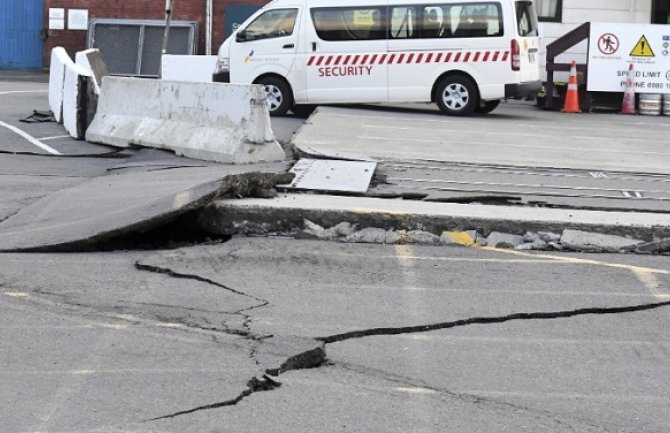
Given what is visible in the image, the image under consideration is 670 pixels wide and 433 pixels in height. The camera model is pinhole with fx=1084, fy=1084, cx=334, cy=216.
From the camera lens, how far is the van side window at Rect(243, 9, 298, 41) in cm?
1939

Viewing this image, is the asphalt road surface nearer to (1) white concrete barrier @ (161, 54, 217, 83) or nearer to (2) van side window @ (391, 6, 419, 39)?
(2) van side window @ (391, 6, 419, 39)

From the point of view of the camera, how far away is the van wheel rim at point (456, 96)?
752 inches

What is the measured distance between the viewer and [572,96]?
21.9m

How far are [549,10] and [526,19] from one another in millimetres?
6878

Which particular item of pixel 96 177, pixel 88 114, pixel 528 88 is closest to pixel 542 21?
pixel 528 88

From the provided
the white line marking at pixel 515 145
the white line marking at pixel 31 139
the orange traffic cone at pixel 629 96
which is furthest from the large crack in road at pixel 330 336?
the orange traffic cone at pixel 629 96

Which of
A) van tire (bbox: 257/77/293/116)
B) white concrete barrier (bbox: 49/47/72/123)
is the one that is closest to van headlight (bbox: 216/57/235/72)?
van tire (bbox: 257/77/293/116)

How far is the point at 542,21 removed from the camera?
2583 cm

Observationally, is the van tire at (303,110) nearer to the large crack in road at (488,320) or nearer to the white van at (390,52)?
the white van at (390,52)

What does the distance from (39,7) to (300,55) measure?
15.3 metres

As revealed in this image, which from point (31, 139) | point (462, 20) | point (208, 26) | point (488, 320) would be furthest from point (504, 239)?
point (208, 26)

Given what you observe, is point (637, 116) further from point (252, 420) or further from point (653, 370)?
point (252, 420)

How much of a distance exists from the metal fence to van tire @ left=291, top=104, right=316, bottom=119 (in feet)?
36.8

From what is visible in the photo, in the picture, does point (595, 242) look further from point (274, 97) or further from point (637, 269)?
point (274, 97)
